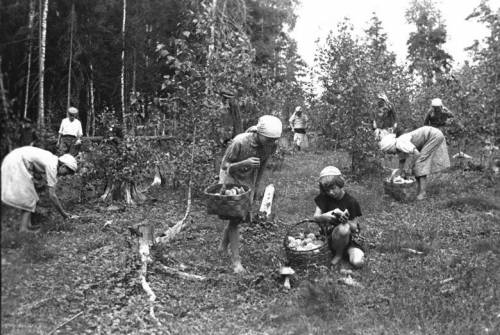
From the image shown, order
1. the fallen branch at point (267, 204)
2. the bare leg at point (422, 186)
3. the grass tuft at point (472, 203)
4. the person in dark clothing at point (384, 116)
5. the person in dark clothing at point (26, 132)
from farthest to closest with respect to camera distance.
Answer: the person in dark clothing at point (384, 116) → the bare leg at point (422, 186) → the grass tuft at point (472, 203) → the fallen branch at point (267, 204) → the person in dark clothing at point (26, 132)

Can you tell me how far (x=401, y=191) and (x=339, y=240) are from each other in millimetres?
3840

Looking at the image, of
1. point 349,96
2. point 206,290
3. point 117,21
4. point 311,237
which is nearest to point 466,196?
point 349,96

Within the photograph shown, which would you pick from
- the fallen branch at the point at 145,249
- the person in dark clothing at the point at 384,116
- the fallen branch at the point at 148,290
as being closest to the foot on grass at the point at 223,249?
the fallen branch at the point at 145,249

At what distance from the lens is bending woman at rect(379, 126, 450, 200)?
353 inches

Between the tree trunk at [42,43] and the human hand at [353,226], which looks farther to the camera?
the human hand at [353,226]

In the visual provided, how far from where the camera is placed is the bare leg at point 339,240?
18.1ft

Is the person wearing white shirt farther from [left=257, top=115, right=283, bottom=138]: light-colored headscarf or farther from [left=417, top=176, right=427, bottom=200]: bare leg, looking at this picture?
[left=417, top=176, right=427, bottom=200]: bare leg

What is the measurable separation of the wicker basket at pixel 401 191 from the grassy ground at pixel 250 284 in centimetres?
116

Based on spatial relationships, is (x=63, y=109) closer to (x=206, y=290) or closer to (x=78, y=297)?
(x=78, y=297)

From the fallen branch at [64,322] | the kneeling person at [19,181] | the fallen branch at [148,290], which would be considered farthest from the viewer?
the fallen branch at [148,290]

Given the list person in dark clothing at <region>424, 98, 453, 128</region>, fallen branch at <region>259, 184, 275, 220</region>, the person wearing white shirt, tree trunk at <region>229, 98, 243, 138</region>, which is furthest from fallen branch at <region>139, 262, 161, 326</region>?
person in dark clothing at <region>424, 98, 453, 128</region>

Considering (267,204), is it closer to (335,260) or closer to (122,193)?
(335,260)

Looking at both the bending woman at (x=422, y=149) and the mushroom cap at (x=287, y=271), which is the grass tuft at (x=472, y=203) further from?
the mushroom cap at (x=287, y=271)

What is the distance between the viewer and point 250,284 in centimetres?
517
